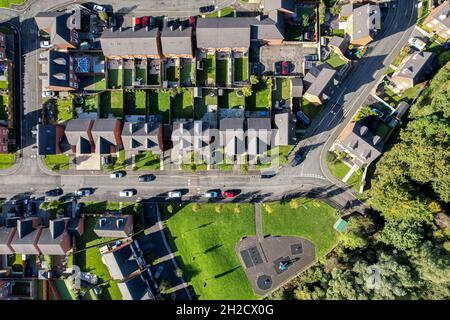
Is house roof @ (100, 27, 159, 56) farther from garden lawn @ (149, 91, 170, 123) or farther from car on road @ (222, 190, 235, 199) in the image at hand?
Answer: car on road @ (222, 190, 235, 199)

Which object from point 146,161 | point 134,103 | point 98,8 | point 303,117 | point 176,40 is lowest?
point 146,161

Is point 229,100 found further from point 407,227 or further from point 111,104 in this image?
point 407,227

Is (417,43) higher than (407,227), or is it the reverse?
(417,43)

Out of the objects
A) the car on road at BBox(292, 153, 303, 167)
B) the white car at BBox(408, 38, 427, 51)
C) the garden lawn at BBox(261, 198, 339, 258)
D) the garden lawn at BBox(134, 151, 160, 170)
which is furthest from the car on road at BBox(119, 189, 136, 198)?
the white car at BBox(408, 38, 427, 51)

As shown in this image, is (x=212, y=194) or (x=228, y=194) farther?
(x=212, y=194)

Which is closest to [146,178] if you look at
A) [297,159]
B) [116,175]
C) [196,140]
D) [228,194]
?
[116,175]

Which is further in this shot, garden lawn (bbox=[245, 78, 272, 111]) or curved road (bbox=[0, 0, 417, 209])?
curved road (bbox=[0, 0, 417, 209])
